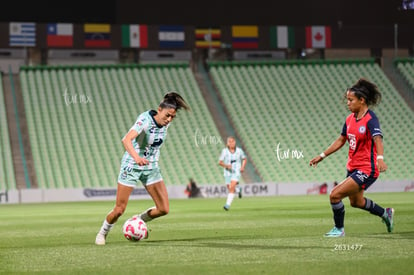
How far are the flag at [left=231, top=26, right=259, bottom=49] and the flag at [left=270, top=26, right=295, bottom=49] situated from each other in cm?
100

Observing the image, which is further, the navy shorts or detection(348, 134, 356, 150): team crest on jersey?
detection(348, 134, 356, 150): team crest on jersey

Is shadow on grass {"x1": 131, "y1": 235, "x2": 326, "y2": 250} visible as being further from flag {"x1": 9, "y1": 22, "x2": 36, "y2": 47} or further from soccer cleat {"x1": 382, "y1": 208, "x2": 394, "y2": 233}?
flag {"x1": 9, "y1": 22, "x2": 36, "y2": 47}

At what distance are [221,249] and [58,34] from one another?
37609 mm

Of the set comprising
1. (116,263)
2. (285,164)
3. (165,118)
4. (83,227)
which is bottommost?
(285,164)

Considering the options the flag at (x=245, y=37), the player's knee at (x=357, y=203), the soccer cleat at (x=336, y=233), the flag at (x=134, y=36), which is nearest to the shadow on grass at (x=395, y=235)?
the soccer cleat at (x=336, y=233)

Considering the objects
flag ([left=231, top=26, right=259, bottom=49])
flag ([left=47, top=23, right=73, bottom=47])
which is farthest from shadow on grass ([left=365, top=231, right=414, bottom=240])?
flag ([left=231, top=26, right=259, bottom=49])

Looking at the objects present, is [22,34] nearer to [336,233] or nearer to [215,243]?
[215,243]

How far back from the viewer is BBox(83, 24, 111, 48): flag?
1906 inches

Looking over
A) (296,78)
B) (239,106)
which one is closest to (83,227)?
(239,106)

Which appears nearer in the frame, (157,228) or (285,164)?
(157,228)

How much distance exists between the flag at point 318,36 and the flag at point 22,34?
16.6 meters

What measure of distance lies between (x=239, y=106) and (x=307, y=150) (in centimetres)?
521

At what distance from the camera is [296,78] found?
168ft

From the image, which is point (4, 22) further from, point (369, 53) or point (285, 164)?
point (369, 53)
